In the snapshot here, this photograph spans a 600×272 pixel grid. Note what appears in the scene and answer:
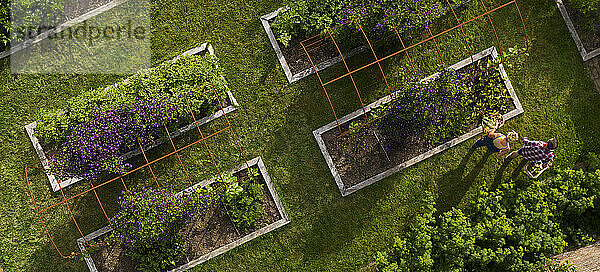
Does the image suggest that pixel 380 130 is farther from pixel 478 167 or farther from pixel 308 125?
pixel 478 167

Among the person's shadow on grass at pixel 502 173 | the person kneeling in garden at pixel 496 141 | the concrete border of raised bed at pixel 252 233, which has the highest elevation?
the concrete border of raised bed at pixel 252 233

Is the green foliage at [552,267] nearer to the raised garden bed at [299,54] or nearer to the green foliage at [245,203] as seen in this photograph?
the raised garden bed at [299,54]

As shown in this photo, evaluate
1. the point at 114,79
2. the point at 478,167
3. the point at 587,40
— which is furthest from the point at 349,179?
the point at 587,40

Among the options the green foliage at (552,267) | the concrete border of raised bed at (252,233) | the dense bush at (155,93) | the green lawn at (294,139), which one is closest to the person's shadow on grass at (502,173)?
the green lawn at (294,139)

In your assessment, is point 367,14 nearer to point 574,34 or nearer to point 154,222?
point 574,34

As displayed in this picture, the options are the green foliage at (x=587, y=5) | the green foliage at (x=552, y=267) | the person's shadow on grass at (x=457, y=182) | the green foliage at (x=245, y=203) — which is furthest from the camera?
the person's shadow on grass at (x=457, y=182)
